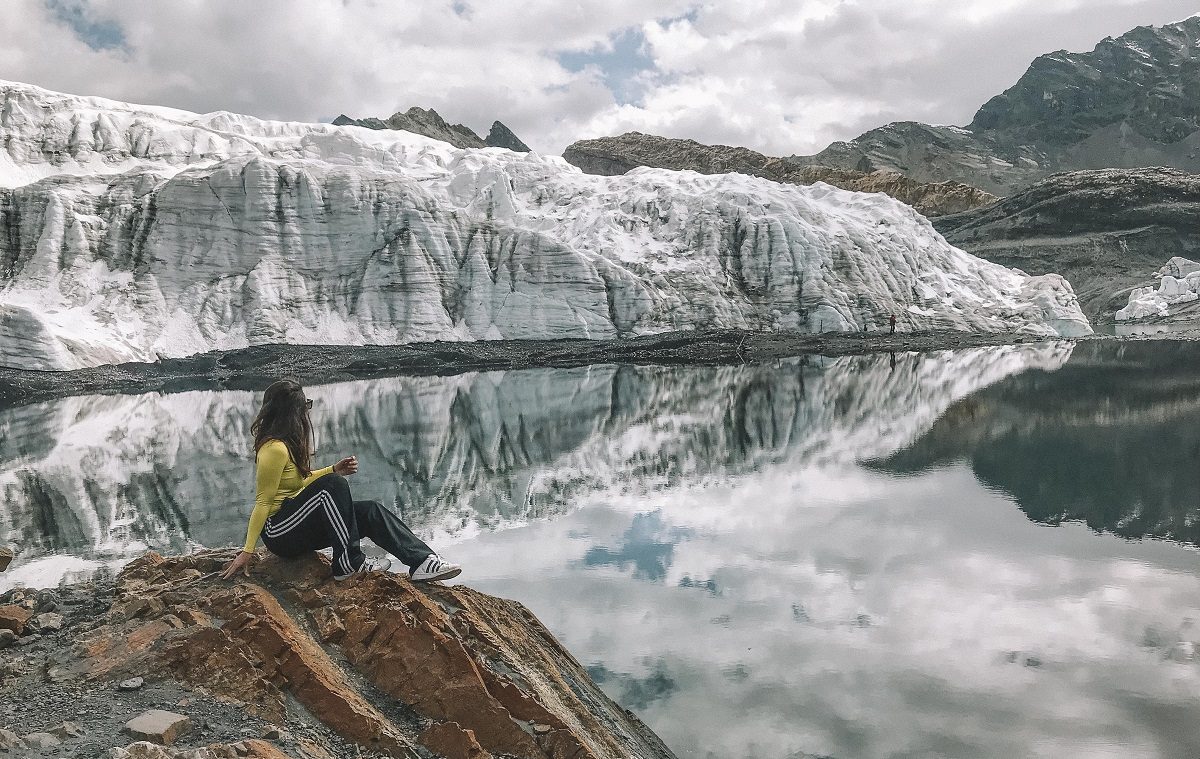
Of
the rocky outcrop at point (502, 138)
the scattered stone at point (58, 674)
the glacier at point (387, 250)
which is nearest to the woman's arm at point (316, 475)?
the scattered stone at point (58, 674)

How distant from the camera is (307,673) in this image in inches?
200

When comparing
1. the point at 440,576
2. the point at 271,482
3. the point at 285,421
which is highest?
the point at 285,421

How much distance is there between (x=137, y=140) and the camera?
77.8 m

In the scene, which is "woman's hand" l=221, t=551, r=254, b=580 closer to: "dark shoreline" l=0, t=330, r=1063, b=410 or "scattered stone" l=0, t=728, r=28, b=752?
"scattered stone" l=0, t=728, r=28, b=752

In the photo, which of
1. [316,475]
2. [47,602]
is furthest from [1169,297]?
[47,602]

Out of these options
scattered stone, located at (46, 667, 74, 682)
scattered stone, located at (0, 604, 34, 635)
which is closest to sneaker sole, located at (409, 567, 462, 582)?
scattered stone, located at (46, 667, 74, 682)

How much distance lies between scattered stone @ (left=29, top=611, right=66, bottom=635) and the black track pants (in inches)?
67.5

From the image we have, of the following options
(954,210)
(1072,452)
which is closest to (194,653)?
(1072,452)

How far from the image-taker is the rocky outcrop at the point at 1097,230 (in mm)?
122125

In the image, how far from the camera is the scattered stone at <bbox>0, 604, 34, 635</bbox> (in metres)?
6.13

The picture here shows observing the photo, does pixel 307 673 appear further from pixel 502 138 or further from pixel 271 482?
pixel 502 138

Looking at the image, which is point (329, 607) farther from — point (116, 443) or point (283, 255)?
point (283, 255)

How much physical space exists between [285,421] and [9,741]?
2694mm

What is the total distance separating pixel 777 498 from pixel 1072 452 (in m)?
10.1
